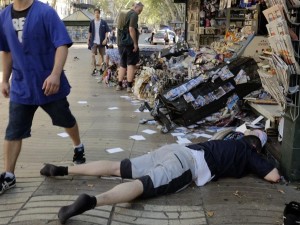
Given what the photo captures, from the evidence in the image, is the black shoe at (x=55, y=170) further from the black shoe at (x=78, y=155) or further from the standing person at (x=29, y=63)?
the black shoe at (x=78, y=155)

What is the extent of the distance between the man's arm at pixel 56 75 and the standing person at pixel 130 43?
5.34 m

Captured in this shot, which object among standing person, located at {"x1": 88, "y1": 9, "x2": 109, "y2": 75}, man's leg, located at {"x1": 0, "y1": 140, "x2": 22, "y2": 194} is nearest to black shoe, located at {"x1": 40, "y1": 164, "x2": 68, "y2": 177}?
man's leg, located at {"x1": 0, "y1": 140, "x2": 22, "y2": 194}

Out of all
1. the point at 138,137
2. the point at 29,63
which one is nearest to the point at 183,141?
the point at 138,137

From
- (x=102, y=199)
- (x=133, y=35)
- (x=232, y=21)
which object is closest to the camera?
(x=102, y=199)

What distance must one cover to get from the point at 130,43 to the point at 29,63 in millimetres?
5484

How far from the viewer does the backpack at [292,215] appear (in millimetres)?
2814

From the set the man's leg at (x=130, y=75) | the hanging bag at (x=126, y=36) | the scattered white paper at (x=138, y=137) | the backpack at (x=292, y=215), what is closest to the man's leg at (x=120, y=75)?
the man's leg at (x=130, y=75)

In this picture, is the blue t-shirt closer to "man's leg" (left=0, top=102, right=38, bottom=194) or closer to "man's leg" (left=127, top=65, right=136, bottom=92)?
"man's leg" (left=0, top=102, right=38, bottom=194)

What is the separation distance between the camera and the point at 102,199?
9.86 feet

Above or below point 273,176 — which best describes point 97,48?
Result: above

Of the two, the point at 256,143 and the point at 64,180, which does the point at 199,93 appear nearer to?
the point at 256,143

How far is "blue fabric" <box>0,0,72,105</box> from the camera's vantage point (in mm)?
3484

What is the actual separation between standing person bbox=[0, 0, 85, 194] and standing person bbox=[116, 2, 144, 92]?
17.0 feet

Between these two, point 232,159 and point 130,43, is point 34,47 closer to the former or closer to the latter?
point 232,159
